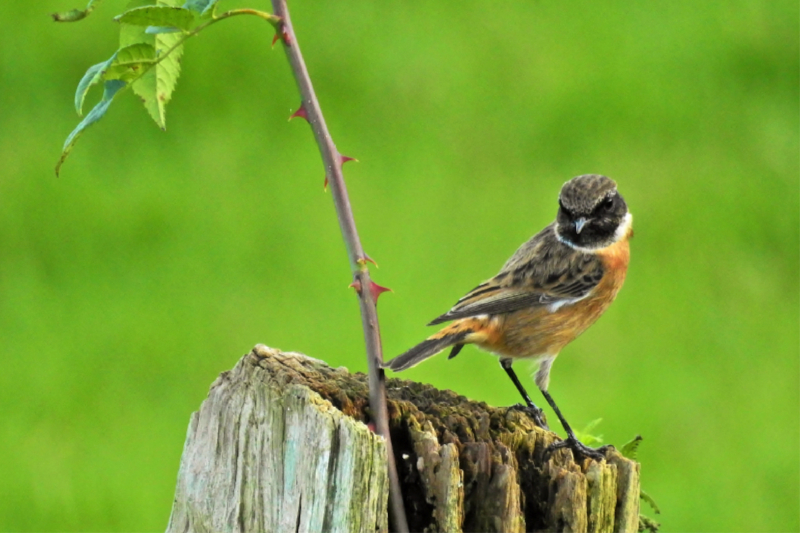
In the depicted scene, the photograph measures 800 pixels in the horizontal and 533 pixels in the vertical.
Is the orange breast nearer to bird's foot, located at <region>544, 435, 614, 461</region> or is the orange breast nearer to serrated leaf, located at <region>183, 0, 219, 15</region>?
bird's foot, located at <region>544, 435, 614, 461</region>

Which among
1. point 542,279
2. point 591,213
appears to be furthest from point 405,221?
point 591,213

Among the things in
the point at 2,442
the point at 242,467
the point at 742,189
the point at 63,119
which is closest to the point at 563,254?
the point at 242,467

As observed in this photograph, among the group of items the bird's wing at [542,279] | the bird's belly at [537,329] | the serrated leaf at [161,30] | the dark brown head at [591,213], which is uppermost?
the dark brown head at [591,213]

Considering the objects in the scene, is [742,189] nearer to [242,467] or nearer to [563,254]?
[563,254]

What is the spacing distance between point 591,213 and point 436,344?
4.50 ft

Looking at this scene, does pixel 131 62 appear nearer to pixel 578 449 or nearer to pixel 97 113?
pixel 97 113

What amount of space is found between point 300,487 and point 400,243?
23.5 ft

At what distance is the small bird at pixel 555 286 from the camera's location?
5.48m

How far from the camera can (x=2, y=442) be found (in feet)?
28.3

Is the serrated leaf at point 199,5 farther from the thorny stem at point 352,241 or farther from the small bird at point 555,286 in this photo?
the small bird at point 555,286

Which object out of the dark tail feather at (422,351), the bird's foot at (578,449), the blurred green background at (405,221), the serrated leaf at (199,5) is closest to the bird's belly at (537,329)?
the dark tail feather at (422,351)

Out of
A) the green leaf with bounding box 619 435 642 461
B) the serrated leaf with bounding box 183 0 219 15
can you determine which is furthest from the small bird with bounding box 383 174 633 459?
the serrated leaf with bounding box 183 0 219 15

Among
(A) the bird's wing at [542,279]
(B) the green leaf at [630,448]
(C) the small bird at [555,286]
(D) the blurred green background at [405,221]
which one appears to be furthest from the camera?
(D) the blurred green background at [405,221]

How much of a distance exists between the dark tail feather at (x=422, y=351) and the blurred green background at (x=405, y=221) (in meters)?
3.81
